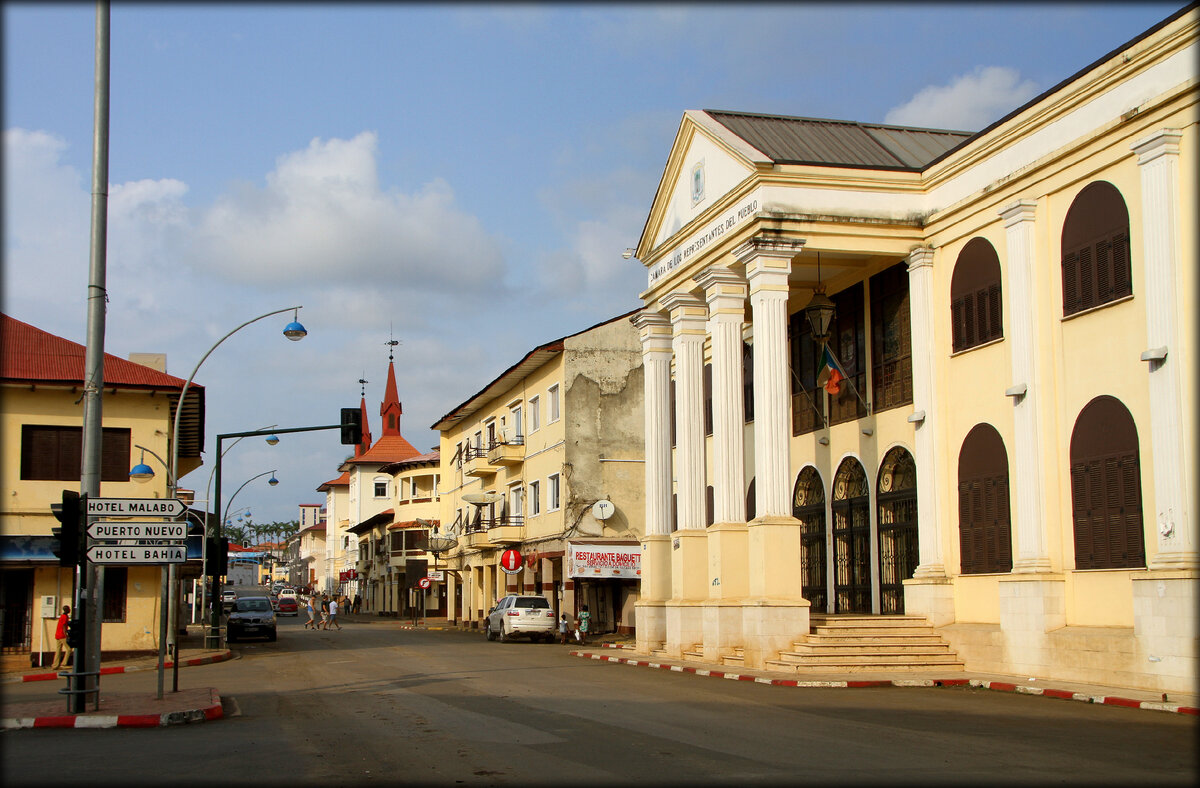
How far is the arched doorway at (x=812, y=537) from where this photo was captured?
2845 cm

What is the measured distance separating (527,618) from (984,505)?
1953cm

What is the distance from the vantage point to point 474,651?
32.4 metres

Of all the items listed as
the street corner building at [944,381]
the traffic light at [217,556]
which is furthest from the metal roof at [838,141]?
the traffic light at [217,556]

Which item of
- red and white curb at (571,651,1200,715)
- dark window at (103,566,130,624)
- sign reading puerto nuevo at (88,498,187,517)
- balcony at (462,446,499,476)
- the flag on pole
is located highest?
the flag on pole

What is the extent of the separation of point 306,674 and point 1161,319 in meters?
17.0

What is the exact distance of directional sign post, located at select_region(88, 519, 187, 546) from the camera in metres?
15.9

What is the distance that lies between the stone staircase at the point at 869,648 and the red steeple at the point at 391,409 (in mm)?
92333

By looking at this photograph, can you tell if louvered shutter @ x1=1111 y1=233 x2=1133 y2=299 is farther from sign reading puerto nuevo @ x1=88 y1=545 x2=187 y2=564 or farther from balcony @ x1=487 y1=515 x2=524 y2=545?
balcony @ x1=487 y1=515 x2=524 y2=545

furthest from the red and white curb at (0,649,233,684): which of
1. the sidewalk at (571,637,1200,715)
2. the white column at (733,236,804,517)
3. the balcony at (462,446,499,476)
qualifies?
the balcony at (462,446,499,476)

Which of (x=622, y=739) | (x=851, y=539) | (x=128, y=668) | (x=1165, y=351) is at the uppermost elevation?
(x=1165, y=351)

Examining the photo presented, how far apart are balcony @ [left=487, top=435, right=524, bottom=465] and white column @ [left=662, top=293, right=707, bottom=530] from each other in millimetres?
19392

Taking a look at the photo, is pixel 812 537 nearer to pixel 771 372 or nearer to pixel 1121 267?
pixel 771 372

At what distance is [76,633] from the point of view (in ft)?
50.1

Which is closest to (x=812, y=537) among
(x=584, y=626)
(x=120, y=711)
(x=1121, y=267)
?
(x=584, y=626)
